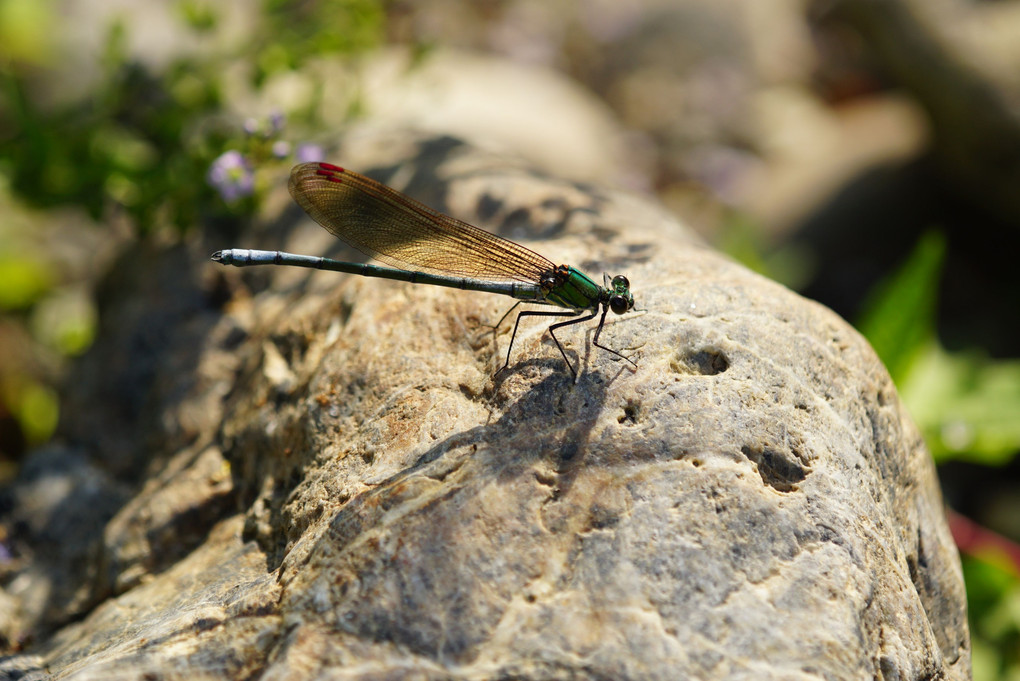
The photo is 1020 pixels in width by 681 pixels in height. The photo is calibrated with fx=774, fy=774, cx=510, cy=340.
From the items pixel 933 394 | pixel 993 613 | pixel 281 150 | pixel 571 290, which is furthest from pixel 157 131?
pixel 993 613

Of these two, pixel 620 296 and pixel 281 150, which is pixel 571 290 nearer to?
pixel 620 296

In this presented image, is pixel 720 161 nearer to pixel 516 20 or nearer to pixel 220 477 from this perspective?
pixel 516 20

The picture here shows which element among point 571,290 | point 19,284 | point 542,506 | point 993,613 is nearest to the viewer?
point 542,506

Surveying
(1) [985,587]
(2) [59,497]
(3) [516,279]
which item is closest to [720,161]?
(1) [985,587]

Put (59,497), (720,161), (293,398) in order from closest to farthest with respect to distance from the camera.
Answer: (293,398), (59,497), (720,161)

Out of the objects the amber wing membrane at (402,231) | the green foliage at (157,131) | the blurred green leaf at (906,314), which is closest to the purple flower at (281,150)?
the green foliage at (157,131)

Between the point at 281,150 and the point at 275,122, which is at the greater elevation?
the point at 275,122

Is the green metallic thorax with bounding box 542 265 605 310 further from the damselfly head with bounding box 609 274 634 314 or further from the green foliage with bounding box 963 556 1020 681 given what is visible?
the green foliage with bounding box 963 556 1020 681
